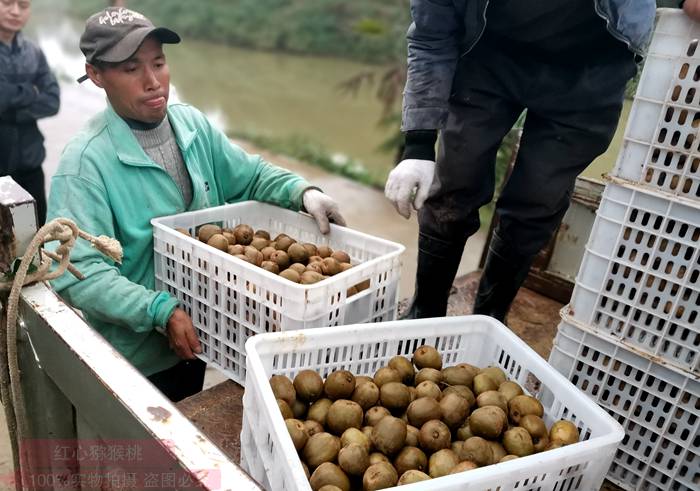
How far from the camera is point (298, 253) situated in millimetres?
2000

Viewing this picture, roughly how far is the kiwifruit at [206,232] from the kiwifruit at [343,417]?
769 millimetres

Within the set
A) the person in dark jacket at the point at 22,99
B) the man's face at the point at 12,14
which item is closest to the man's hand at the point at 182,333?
the person in dark jacket at the point at 22,99

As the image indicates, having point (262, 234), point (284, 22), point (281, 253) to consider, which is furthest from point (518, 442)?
point (284, 22)

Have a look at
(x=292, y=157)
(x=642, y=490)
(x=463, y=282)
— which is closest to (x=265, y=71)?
(x=292, y=157)

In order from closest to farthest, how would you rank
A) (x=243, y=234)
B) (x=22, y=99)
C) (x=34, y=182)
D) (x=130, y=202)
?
(x=130, y=202), (x=243, y=234), (x=22, y=99), (x=34, y=182)

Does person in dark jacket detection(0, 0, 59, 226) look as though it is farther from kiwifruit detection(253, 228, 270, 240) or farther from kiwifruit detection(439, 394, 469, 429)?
kiwifruit detection(439, 394, 469, 429)

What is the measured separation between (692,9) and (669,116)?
24cm

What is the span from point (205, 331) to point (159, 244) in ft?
1.04

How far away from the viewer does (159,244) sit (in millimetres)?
1964

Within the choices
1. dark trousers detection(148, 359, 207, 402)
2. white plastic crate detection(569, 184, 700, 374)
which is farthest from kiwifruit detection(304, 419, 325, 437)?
dark trousers detection(148, 359, 207, 402)

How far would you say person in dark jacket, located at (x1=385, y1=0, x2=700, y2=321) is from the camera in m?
1.79

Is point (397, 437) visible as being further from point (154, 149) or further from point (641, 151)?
point (154, 149)

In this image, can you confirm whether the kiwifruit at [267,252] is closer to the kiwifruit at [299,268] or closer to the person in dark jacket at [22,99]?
the kiwifruit at [299,268]

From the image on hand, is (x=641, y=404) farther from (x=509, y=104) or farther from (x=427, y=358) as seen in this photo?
(x=509, y=104)
